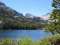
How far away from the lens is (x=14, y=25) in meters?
25.8

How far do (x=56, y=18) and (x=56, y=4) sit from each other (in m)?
0.68

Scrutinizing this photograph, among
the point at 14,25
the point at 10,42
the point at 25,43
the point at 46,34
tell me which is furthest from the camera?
the point at 14,25

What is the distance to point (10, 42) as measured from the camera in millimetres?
6719

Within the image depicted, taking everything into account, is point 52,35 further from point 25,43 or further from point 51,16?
point 25,43

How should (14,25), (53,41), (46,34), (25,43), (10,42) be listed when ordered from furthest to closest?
(14,25) < (46,34) < (53,41) < (10,42) < (25,43)

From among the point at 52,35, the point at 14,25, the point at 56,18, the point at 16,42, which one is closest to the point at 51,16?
the point at 56,18

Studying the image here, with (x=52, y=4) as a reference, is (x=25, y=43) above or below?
below

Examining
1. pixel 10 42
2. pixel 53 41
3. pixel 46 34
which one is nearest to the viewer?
pixel 10 42

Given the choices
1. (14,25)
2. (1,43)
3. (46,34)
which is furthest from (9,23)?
(1,43)

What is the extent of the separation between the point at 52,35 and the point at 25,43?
2.63 meters

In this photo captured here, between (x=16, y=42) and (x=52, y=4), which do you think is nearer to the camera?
(x=16, y=42)

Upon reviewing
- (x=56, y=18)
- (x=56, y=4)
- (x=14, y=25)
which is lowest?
(x=14, y=25)

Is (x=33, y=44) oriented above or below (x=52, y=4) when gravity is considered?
below

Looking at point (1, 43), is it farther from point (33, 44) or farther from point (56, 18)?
point (56, 18)
